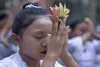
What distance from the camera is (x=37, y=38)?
249cm

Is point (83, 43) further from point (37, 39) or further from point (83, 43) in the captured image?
point (37, 39)

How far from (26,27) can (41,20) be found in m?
0.11

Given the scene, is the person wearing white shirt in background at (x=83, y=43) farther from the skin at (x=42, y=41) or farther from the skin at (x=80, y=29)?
the skin at (x=42, y=41)

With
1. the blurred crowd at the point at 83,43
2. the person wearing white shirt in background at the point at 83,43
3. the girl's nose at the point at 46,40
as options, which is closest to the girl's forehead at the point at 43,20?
the girl's nose at the point at 46,40

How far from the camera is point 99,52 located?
7.46 metres

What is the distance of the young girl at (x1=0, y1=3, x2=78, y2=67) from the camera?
2336 mm

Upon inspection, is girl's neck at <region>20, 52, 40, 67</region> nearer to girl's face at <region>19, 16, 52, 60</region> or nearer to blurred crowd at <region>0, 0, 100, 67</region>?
girl's face at <region>19, 16, 52, 60</region>

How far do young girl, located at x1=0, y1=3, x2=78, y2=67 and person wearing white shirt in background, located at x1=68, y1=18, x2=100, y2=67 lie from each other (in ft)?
14.1

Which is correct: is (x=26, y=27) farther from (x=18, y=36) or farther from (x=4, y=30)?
(x=4, y=30)

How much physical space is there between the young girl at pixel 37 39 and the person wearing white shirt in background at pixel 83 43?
4304 millimetres

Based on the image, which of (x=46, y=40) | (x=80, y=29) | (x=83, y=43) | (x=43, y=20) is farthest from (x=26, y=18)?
(x=80, y=29)

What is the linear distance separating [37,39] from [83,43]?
501cm

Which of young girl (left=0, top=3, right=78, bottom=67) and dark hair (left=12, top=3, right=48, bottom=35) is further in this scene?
dark hair (left=12, top=3, right=48, bottom=35)

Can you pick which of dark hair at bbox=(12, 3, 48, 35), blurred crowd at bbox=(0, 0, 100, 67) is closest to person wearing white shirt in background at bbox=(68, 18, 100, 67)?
blurred crowd at bbox=(0, 0, 100, 67)
